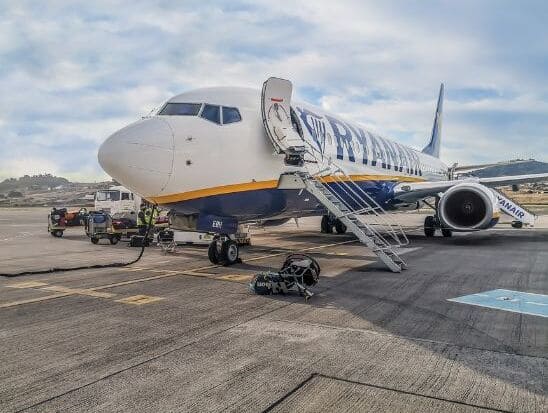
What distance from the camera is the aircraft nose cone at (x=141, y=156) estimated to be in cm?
956

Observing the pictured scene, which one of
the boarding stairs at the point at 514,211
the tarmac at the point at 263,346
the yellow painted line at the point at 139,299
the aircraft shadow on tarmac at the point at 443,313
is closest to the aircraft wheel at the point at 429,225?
the boarding stairs at the point at 514,211

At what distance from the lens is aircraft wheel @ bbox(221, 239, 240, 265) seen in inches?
471

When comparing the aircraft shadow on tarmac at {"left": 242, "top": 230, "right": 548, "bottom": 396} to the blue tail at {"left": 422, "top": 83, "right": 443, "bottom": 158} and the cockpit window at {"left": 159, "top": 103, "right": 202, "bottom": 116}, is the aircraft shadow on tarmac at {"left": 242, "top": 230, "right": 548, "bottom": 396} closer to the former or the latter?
the cockpit window at {"left": 159, "top": 103, "right": 202, "bottom": 116}

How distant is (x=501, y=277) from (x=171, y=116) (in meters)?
8.14

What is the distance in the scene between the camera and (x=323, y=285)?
927cm

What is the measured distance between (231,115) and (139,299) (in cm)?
519

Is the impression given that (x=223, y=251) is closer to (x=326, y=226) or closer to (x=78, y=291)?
(x=78, y=291)

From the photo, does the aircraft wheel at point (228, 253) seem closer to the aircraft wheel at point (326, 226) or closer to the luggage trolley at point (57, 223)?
the aircraft wheel at point (326, 226)

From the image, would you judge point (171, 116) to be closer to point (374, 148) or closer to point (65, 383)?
point (65, 383)

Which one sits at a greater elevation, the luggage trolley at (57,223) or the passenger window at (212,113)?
the passenger window at (212,113)

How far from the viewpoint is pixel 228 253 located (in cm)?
1200

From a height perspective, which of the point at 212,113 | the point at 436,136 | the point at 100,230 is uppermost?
the point at 436,136

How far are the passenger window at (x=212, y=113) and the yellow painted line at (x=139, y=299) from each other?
180 inches

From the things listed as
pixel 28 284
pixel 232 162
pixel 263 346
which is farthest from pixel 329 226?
pixel 263 346
